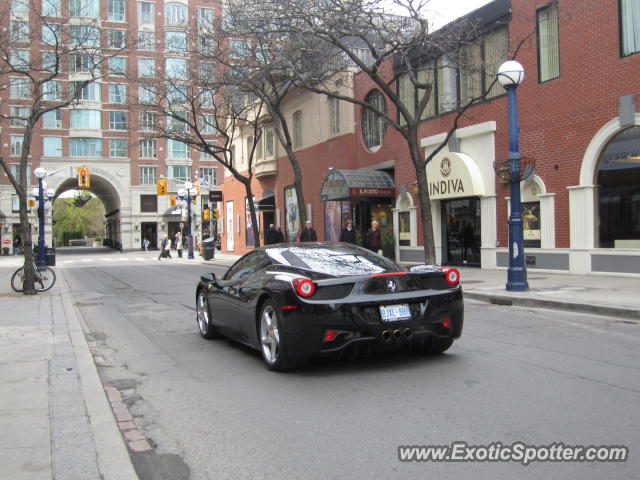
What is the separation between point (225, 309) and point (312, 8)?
427 inches

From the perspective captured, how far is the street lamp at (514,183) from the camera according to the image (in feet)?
41.4

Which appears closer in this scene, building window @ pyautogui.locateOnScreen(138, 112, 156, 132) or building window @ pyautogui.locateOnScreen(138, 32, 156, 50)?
building window @ pyautogui.locateOnScreen(138, 32, 156, 50)

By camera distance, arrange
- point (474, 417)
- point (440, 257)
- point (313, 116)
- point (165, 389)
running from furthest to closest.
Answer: point (313, 116), point (440, 257), point (165, 389), point (474, 417)

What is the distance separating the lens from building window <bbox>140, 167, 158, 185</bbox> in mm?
67375

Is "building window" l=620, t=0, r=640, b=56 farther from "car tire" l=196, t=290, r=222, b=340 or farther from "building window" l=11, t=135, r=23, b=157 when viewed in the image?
"building window" l=11, t=135, r=23, b=157

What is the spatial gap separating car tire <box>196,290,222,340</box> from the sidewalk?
1.65 metres

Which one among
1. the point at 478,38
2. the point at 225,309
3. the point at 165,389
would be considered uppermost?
the point at 478,38

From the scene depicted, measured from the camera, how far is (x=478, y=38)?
17875 millimetres

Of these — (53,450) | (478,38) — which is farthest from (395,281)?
(478,38)

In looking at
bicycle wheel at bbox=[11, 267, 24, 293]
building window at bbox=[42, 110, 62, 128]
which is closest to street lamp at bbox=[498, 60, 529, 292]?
bicycle wheel at bbox=[11, 267, 24, 293]

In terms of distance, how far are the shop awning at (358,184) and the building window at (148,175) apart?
4778 centimetres

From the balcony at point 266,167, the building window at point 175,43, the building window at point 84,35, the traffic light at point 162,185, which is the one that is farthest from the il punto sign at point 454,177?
the traffic light at point 162,185

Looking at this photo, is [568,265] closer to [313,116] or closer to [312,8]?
[312,8]

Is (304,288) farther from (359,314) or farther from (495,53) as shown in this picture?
(495,53)
